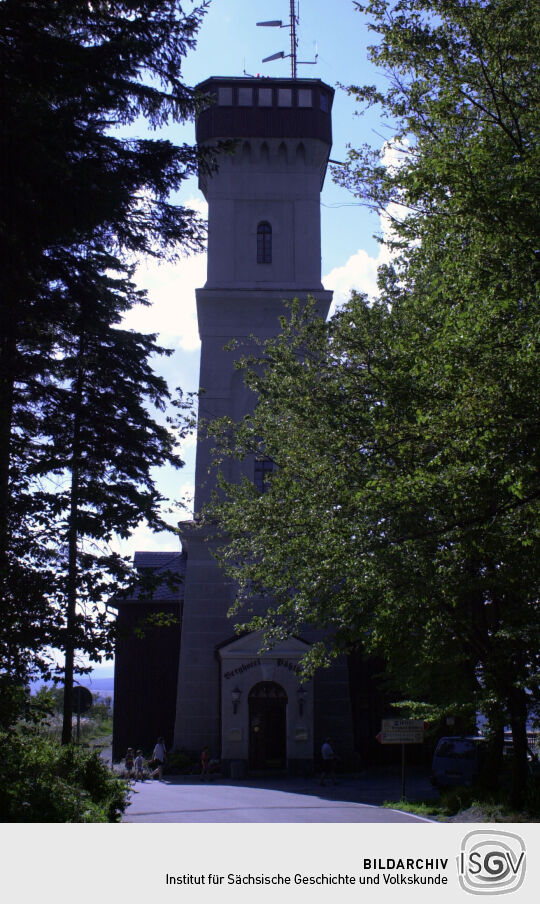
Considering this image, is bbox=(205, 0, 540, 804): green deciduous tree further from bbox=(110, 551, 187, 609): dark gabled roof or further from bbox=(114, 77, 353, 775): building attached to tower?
bbox=(110, 551, 187, 609): dark gabled roof

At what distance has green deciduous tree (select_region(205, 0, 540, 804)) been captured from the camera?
9.98 m

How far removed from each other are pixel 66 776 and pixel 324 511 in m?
6.55

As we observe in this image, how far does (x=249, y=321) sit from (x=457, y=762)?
17665mm

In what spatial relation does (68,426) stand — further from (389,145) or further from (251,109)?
(251,109)

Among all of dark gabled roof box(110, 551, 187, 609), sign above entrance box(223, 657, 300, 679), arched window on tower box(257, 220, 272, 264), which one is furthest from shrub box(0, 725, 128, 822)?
arched window on tower box(257, 220, 272, 264)

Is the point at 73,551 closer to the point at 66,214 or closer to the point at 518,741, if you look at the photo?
the point at 66,214

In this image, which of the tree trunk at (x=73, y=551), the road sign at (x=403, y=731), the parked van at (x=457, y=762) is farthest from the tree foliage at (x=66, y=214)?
the parked van at (x=457, y=762)

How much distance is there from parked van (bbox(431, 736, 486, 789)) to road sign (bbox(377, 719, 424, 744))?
2.89 meters

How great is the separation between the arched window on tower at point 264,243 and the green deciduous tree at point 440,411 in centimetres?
1578

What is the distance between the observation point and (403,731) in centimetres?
1948

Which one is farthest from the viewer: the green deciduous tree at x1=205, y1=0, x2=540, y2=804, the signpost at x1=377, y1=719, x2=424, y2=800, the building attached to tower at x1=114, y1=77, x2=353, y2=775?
the building attached to tower at x1=114, y1=77, x2=353, y2=775

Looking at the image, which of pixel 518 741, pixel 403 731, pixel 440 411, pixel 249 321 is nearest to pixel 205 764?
pixel 403 731

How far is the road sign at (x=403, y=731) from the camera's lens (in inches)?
759
